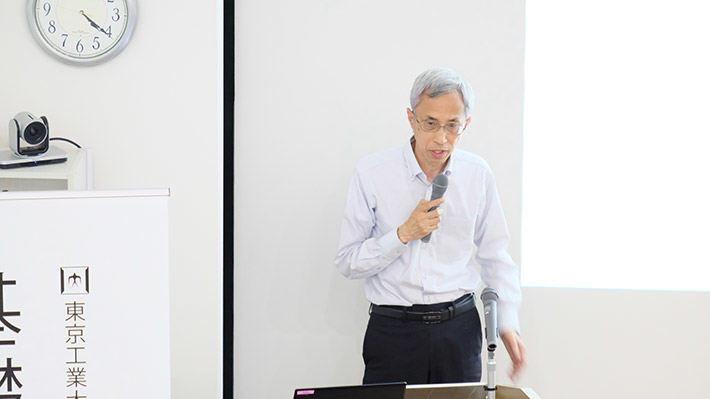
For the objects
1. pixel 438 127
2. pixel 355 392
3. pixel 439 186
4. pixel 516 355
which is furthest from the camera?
pixel 438 127

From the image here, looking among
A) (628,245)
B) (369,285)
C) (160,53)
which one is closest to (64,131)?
(160,53)

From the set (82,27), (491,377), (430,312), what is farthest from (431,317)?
(82,27)

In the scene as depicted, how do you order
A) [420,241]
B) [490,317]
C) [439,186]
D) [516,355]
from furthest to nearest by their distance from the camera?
[420,241] < [439,186] < [516,355] < [490,317]

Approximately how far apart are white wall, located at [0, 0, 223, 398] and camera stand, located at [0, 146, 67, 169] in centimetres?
25

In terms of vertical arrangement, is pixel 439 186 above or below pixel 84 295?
above

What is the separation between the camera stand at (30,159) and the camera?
239 centimetres

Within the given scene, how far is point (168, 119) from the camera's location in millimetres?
2822

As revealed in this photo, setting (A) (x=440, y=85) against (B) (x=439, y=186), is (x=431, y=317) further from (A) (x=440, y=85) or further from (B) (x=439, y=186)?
(A) (x=440, y=85)

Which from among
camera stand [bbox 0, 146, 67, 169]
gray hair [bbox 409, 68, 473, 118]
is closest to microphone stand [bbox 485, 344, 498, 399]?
gray hair [bbox 409, 68, 473, 118]

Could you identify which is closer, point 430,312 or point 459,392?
point 459,392

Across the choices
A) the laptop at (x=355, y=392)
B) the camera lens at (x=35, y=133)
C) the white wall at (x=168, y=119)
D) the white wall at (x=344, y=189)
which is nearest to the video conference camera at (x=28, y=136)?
the camera lens at (x=35, y=133)

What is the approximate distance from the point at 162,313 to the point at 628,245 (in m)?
2.56

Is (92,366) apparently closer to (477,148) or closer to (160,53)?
(160,53)

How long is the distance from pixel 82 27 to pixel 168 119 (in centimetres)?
46
